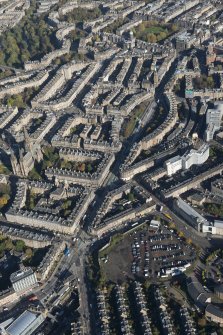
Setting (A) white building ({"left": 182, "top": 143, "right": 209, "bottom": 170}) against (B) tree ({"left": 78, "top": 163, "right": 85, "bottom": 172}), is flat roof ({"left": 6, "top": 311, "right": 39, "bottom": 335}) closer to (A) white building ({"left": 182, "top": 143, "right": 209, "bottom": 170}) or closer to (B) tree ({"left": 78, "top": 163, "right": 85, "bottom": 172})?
(B) tree ({"left": 78, "top": 163, "right": 85, "bottom": 172})

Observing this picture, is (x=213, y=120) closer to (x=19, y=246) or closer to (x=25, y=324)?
(x=19, y=246)

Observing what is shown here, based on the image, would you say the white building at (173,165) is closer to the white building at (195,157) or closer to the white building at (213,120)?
the white building at (195,157)

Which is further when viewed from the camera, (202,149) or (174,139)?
(174,139)

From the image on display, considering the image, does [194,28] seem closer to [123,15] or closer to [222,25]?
[222,25]

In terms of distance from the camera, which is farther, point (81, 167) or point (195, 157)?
point (81, 167)

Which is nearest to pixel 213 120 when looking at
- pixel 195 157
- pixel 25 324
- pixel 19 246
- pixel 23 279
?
pixel 195 157

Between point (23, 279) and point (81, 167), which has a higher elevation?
point (81, 167)

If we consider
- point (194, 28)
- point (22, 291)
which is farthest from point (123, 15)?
point (22, 291)
